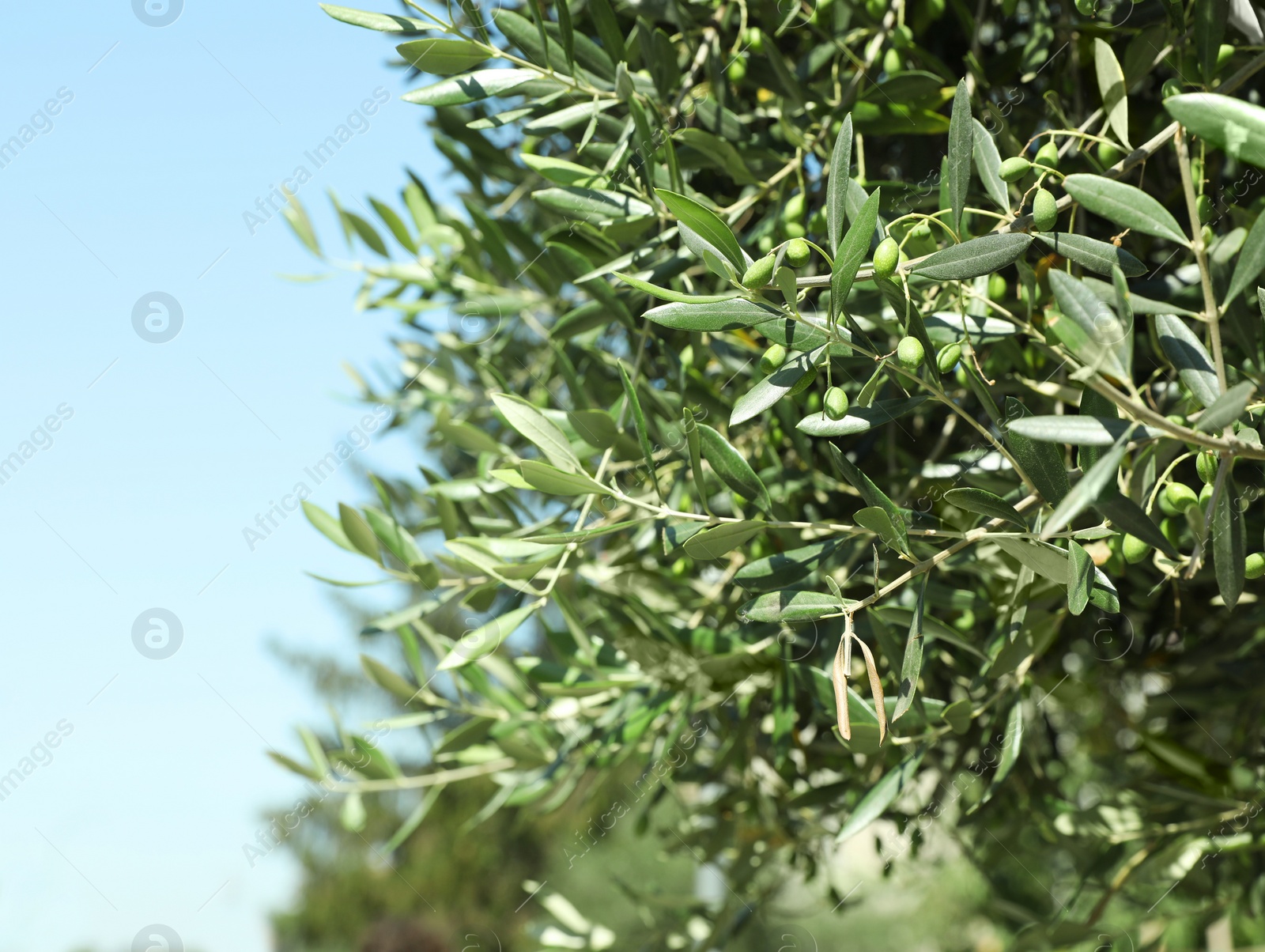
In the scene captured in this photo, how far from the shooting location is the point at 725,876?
128 cm

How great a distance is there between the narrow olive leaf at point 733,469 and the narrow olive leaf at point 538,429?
0.39 feet

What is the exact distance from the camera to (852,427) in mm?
628

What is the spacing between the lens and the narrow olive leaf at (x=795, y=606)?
646mm

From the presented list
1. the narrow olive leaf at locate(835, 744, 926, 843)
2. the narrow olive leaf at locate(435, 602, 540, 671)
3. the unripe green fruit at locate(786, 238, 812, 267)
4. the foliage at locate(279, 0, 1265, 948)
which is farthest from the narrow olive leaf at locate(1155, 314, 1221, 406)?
the narrow olive leaf at locate(435, 602, 540, 671)

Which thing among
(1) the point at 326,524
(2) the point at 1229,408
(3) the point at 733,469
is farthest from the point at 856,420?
(1) the point at 326,524

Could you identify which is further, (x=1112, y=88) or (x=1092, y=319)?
(x=1112, y=88)

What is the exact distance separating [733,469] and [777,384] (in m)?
0.12

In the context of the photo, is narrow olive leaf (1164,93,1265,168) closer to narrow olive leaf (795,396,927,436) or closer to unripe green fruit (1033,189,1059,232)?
unripe green fruit (1033,189,1059,232)

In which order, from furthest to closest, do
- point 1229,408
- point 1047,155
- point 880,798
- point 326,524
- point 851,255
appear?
point 326,524
point 880,798
point 1047,155
point 851,255
point 1229,408

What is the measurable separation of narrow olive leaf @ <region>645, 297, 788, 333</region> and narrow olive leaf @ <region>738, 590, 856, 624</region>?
0.20m

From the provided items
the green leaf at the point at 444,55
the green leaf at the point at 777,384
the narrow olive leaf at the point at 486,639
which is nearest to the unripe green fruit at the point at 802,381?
the green leaf at the point at 777,384

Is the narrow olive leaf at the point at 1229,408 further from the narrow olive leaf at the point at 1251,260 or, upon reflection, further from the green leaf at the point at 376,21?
the green leaf at the point at 376,21

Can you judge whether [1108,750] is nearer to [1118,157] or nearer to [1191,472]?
[1191,472]

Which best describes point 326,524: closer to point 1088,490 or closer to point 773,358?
point 773,358
